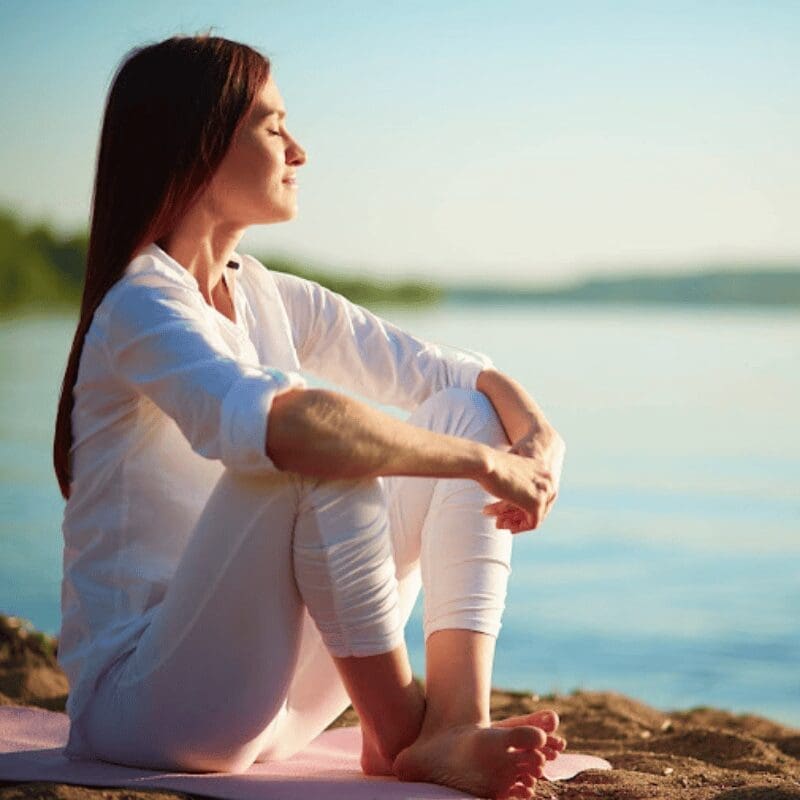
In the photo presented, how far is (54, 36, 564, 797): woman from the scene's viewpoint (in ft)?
6.30

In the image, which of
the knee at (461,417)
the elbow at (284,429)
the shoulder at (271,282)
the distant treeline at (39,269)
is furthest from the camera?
the distant treeline at (39,269)

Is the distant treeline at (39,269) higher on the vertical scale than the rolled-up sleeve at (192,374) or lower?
higher

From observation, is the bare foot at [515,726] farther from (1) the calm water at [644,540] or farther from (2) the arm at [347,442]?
(1) the calm water at [644,540]

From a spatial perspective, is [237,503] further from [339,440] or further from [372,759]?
[372,759]

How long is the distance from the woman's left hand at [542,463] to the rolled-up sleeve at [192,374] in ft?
1.19

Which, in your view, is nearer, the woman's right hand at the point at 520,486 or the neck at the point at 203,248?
the woman's right hand at the point at 520,486

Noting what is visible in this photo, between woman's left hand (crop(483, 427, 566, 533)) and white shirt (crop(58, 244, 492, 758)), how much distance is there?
1.18 ft

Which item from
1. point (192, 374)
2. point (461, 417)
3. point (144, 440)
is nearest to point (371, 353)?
point (461, 417)

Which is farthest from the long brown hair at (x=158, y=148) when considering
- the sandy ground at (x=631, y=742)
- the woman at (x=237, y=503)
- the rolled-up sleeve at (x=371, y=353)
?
the sandy ground at (x=631, y=742)

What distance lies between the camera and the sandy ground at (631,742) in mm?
2254

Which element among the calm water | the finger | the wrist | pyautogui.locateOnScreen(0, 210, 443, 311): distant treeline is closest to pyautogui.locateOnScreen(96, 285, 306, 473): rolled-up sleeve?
the wrist

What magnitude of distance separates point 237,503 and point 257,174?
1.72 feet

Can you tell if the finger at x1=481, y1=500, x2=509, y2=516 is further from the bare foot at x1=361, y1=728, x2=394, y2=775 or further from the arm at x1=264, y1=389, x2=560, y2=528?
the bare foot at x1=361, y1=728, x2=394, y2=775

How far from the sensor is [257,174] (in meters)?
2.19
